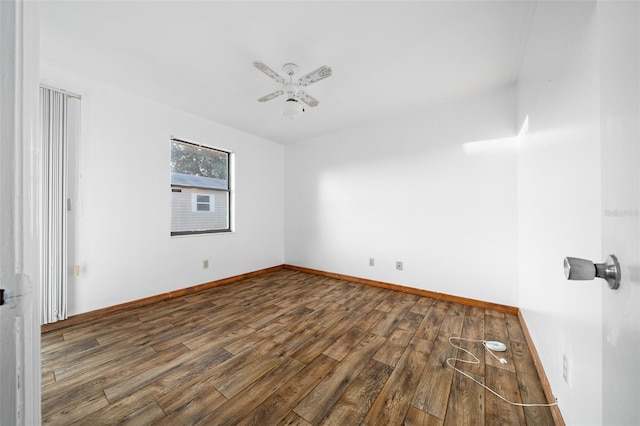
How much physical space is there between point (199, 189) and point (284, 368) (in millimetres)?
2783

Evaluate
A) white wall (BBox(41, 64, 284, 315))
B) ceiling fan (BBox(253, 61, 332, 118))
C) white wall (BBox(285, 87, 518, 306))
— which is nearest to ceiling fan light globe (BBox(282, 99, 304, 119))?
ceiling fan (BBox(253, 61, 332, 118))

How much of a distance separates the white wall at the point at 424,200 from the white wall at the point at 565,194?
69 cm

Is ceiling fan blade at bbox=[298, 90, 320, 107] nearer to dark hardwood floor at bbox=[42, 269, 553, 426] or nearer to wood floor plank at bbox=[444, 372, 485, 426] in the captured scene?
dark hardwood floor at bbox=[42, 269, 553, 426]

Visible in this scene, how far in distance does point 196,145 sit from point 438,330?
3.76 meters

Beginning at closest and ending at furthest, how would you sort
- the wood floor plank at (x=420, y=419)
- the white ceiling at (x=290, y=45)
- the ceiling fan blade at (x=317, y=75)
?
the wood floor plank at (x=420, y=419)
the white ceiling at (x=290, y=45)
the ceiling fan blade at (x=317, y=75)

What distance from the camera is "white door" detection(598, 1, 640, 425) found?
0.40 m

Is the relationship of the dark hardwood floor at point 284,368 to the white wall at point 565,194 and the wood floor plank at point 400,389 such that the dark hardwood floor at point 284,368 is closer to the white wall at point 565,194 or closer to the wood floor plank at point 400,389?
the wood floor plank at point 400,389

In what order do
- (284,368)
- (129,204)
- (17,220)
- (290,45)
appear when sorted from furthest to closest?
(129,204)
(290,45)
(284,368)
(17,220)

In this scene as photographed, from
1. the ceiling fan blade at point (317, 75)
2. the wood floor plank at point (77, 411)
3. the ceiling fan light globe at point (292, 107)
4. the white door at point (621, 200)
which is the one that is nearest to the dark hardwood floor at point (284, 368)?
the wood floor plank at point (77, 411)

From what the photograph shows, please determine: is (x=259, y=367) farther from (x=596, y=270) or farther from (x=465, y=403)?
(x=596, y=270)

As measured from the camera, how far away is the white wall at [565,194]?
3.09 ft

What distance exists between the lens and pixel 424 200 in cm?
310

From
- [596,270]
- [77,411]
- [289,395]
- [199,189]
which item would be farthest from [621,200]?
[199,189]

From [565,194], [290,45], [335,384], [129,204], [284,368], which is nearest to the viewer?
[565,194]
